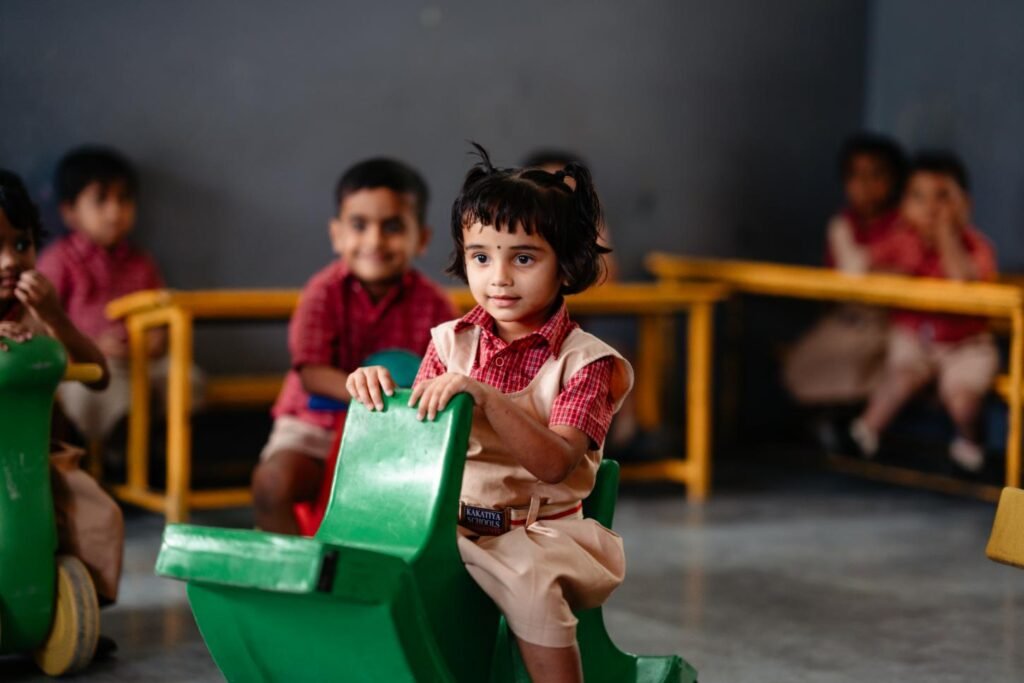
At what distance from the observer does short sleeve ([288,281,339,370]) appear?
141 inches

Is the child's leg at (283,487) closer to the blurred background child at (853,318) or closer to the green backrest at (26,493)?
the green backrest at (26,493)

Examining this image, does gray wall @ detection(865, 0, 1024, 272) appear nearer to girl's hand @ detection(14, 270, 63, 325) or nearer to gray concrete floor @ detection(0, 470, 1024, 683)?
gray concrete floor @ detection(0, 470, 1024, 683)

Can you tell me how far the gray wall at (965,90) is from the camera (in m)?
5.79

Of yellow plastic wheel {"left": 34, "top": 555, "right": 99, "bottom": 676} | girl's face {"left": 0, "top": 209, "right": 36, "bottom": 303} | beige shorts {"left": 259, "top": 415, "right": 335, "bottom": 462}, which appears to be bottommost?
yellow plastic wheel {"left": 34, "top": 555, "right": 99, "bottom": 676}

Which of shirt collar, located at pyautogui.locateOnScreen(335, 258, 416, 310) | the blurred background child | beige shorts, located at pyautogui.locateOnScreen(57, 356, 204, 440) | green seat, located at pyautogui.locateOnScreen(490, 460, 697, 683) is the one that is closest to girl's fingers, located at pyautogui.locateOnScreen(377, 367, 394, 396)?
green seat, located at pyautogui.locateOnScreen(490, 460, 697, 683)

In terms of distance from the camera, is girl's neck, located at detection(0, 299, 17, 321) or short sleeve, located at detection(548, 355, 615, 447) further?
girl's neck, located at detection(0, 299, 17, 321)

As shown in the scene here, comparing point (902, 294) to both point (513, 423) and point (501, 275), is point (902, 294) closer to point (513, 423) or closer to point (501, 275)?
point (501, 275)

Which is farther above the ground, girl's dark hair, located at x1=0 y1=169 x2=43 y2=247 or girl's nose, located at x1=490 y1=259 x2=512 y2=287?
girl's dark hair, located at x1=0 y1=169 x2=43 y2=247

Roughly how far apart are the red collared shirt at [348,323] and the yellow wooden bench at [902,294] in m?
1.92

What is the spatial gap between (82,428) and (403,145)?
1.54 meters

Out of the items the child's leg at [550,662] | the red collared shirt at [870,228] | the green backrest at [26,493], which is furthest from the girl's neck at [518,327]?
the red collared shirt at [870,228]

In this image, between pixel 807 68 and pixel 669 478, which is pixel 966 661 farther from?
pixel 807 68

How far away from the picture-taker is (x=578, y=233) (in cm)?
243

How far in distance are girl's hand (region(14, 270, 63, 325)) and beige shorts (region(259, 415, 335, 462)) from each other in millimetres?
Answer: 709
